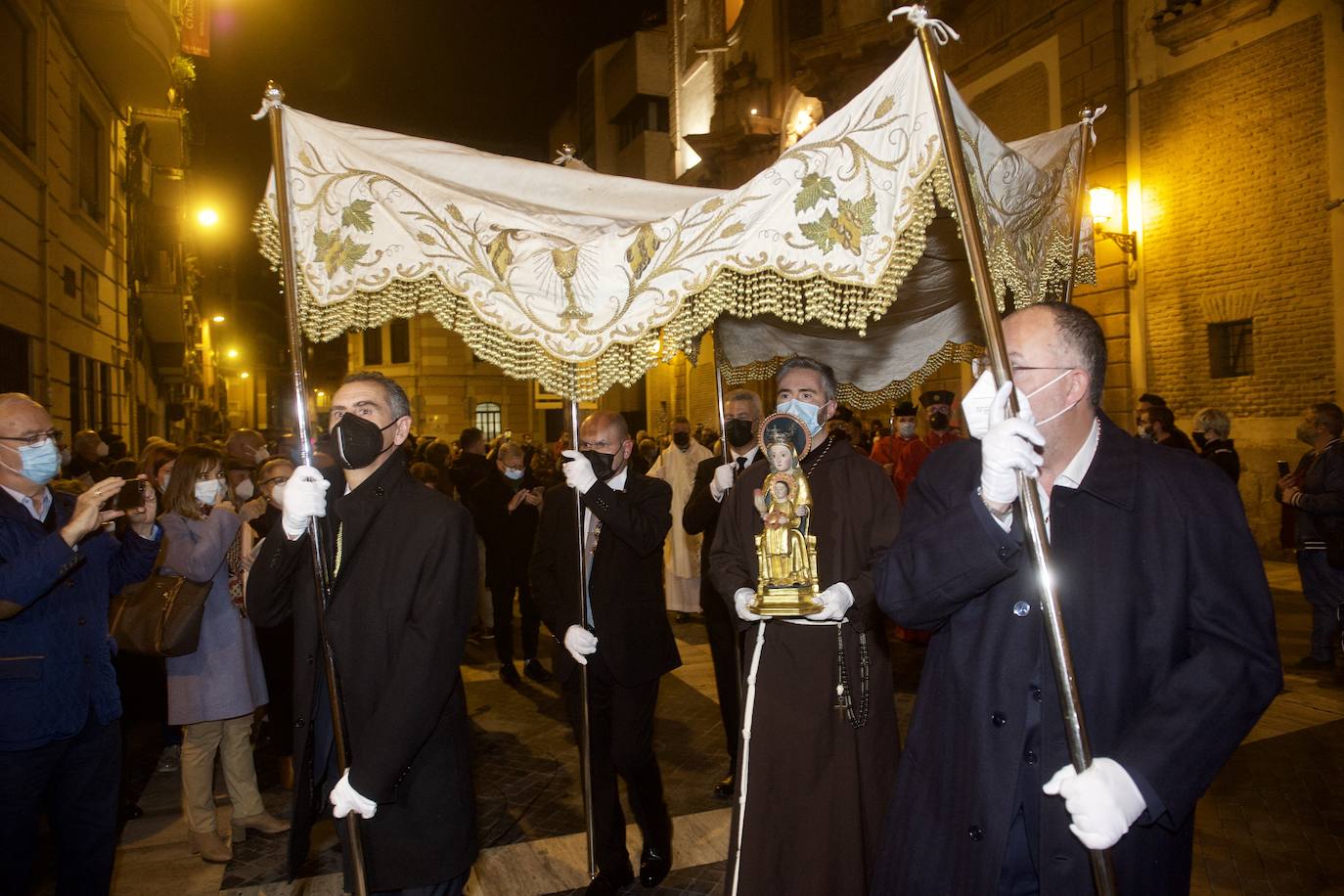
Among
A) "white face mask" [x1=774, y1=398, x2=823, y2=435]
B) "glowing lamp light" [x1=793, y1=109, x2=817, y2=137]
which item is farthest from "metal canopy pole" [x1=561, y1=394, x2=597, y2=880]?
"glowing lamp light" [x1=793, y1=109, x2=817, y2=137]

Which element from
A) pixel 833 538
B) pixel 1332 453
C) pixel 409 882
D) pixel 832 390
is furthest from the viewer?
pixel 1332 453

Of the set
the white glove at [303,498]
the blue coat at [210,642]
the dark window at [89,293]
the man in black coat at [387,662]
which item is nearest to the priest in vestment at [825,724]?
the man in black coat at [387,662]

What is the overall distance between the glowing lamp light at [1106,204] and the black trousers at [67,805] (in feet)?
46.1

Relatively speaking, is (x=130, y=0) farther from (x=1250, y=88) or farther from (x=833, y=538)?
(x=1250, y=88)

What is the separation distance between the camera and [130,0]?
41.3 ft

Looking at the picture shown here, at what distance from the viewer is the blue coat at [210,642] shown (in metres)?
4.61

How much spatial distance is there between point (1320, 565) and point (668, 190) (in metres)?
6.87

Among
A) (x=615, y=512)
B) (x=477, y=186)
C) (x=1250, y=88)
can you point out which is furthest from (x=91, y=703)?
(x=1250, y=88)

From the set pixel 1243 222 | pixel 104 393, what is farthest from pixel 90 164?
pixel 1243 222

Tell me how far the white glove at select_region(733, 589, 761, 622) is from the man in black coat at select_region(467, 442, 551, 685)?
15.4 feet

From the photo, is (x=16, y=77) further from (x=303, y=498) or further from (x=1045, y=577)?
(x=1045, y=577)

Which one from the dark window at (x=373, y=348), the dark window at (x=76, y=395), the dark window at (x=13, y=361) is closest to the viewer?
the dark window at (x=13, y=361)

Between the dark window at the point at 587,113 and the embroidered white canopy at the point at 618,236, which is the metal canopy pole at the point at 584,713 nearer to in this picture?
the embroidered white canopy at the point at 618,236

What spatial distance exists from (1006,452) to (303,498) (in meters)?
2.19
